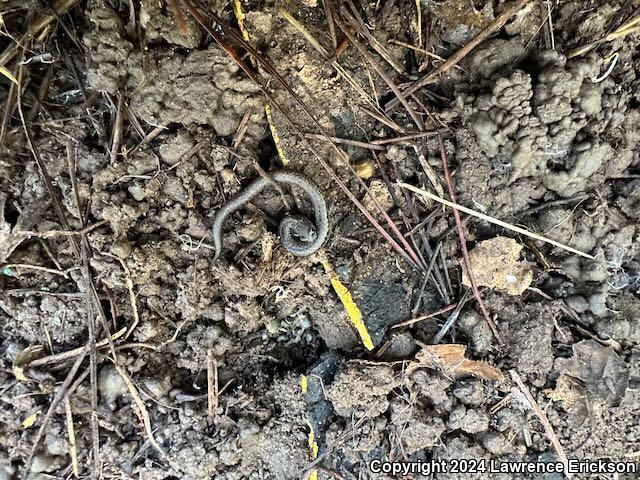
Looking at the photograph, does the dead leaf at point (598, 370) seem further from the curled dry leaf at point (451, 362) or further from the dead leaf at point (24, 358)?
the dead leaf at point (24, 358)

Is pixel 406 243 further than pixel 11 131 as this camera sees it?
Yes

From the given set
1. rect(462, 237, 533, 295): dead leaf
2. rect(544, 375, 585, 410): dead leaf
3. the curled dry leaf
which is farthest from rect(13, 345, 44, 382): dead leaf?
rect(544, 375, 585, 410): dead leaf

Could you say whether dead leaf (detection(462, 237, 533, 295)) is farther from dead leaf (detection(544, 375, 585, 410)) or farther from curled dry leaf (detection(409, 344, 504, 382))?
dead leaf (detection(544, 375, 585, 410))

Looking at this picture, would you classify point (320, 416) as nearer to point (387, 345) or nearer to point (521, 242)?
point (387, 345)

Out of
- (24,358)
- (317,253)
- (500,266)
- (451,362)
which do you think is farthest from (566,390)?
(24,358)

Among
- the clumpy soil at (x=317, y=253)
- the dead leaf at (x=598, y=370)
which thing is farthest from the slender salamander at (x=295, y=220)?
the dead leaf at (x=598, y=370)

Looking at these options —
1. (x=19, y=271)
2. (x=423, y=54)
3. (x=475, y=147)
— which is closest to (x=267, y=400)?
(x=19, y=271)
